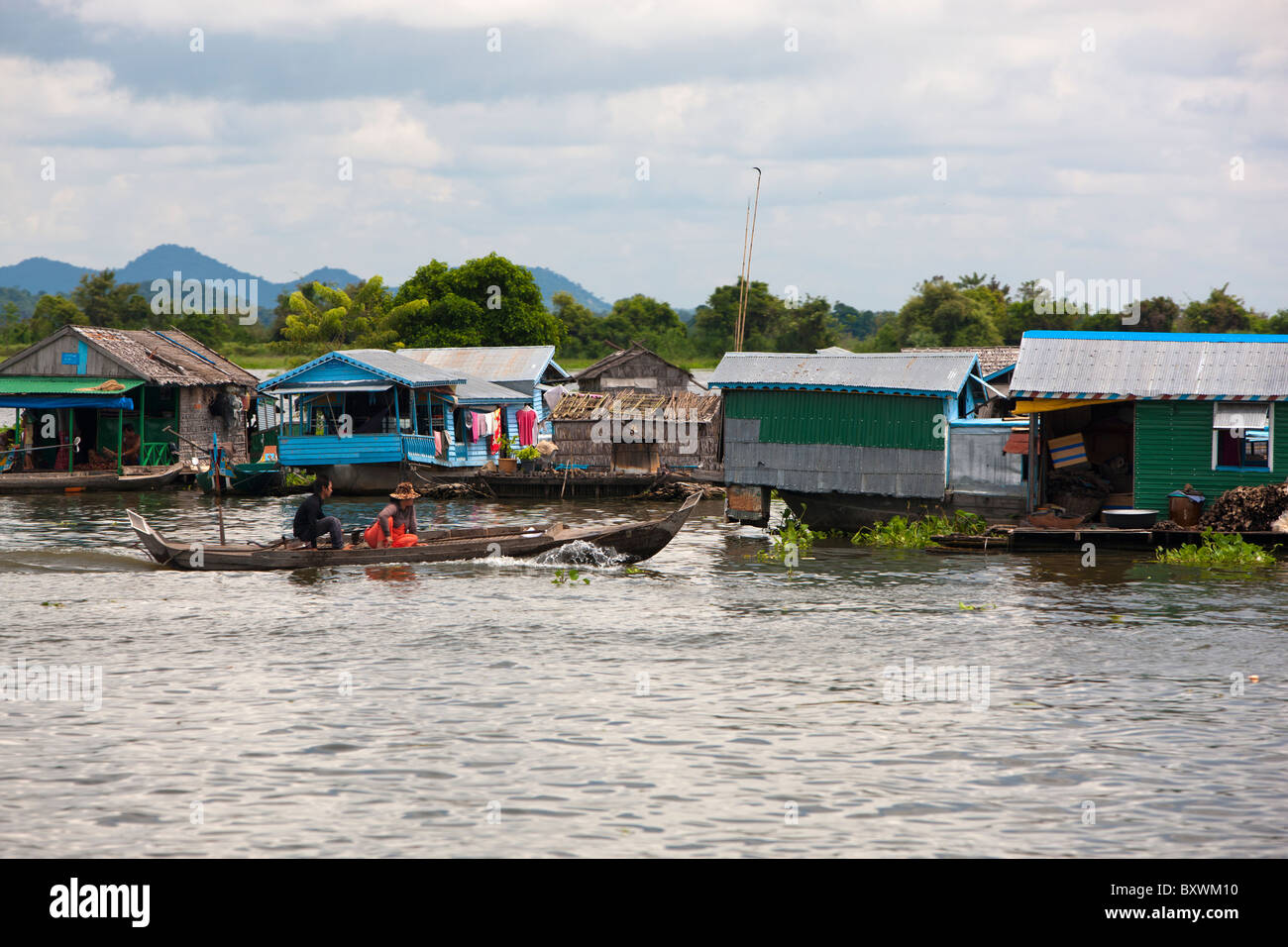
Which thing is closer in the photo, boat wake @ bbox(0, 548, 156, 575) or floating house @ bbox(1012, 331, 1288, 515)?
boat wake @ bbox(0, 548, 156, 575)

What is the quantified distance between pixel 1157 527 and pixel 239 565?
50.1 ft

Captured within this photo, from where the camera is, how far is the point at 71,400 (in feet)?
119

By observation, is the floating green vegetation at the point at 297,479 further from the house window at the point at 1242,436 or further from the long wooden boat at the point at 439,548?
the house window at the point at 1242,436

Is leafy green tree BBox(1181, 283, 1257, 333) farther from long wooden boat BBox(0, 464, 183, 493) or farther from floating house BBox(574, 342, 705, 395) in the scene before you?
long wooden boat BBox(0, 464, 183, 493)

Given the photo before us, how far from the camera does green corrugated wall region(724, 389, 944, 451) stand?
24.2 meters

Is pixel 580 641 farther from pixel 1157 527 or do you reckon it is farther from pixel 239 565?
pixel 1157 527

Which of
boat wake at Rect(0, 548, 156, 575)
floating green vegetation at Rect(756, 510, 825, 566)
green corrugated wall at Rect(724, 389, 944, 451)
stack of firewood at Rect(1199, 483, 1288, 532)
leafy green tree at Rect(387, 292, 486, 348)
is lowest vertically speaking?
boat wake at Rect(0, 548, 156, 575)

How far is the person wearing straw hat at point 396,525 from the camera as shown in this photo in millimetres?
19484

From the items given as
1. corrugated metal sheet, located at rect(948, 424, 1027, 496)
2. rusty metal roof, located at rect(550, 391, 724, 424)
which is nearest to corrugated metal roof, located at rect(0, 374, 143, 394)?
rusty metal roof, located at rect(550, 391, 724, 424)

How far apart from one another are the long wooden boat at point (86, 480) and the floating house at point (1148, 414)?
25.1 m

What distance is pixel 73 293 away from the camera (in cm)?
7644

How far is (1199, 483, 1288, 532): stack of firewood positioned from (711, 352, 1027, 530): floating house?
3.75m
